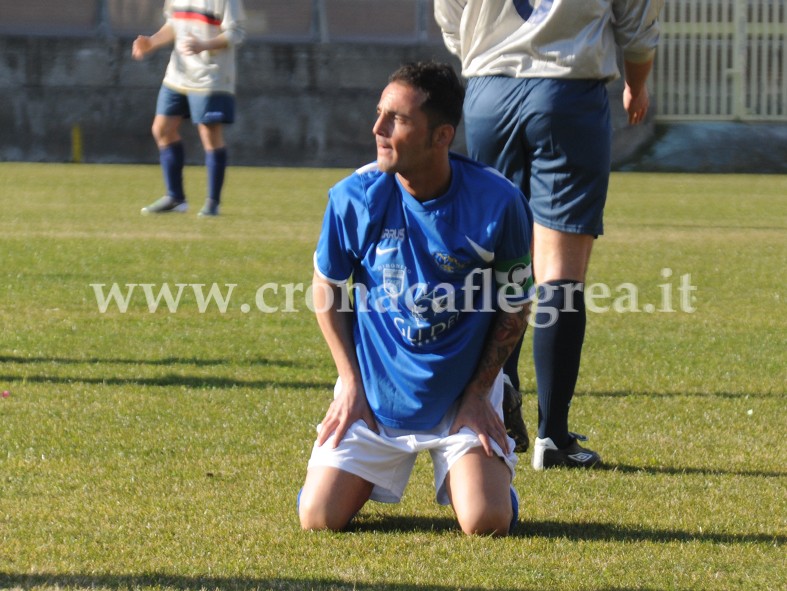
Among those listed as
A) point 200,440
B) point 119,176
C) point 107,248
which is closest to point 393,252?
point 200,440

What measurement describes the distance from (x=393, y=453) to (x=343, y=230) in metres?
0.64

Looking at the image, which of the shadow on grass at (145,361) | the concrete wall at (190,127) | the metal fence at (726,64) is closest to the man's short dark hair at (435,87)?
the shadow on grass at (145,361)

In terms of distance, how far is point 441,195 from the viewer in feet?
13.2

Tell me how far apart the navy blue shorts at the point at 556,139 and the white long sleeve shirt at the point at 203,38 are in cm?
834

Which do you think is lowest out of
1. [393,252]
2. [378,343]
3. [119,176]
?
[119,176]

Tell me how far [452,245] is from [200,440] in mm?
1404

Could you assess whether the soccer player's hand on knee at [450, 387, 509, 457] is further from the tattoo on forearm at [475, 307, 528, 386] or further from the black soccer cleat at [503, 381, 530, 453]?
the black soccer cleat at [503, 381, 530, 453]

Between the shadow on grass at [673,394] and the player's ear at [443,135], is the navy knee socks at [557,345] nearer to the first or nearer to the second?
the player's ear at [443,135]

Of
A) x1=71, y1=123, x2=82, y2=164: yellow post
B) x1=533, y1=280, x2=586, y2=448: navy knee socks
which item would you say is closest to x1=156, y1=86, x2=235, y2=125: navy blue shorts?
x1=533, y1=280, x2=586, y2=448: navy knee socks

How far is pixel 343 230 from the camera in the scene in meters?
4.03

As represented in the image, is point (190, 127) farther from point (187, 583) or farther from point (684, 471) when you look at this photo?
point (187, 583)

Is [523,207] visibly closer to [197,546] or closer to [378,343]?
[378,343]

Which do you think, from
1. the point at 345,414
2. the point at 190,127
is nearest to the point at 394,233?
the point at 345,414

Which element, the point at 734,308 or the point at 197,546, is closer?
the point at 197,546
